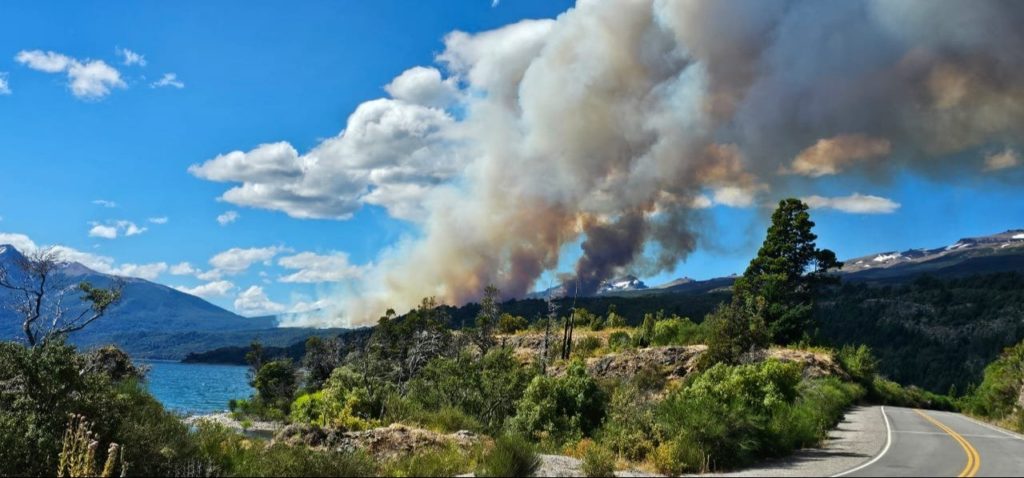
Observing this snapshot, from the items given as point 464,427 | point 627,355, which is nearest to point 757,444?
point 464,427

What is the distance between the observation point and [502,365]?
42.9 m

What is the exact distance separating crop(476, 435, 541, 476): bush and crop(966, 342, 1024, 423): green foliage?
38840 millimetres

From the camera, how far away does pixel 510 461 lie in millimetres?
16547

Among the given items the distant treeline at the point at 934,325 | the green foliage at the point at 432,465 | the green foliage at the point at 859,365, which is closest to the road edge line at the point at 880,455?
the green foliage at the point at 432,465

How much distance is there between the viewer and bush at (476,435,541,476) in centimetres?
1633

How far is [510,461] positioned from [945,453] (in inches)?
653

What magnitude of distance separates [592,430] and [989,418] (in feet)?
112

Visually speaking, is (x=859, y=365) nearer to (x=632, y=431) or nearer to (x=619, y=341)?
(x=619, y=341)

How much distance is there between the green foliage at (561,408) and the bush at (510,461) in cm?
1288

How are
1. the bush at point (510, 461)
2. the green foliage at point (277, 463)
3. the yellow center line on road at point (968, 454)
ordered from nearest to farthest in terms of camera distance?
the green foliage at point (277, 463) < the bush at point (510, 461) < the yellow center line on road at point (968, 454)

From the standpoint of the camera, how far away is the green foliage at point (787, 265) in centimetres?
6581

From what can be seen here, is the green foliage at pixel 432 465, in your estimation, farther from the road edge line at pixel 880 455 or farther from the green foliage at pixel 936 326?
the green foliage at pixel 936 326

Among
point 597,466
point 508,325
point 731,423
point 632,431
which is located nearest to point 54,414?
point 597,466

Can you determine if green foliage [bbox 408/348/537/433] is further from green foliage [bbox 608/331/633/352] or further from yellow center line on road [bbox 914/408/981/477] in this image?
green foliage [bbox 608/331/633/352]
